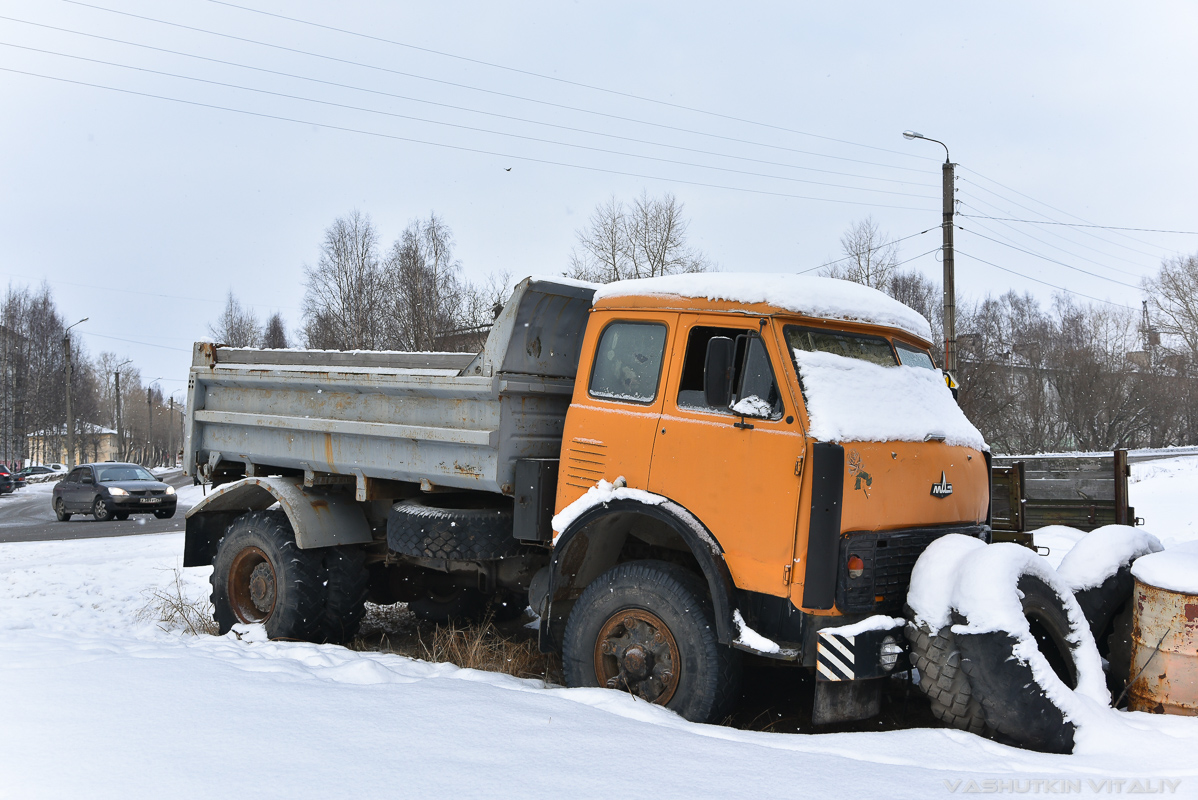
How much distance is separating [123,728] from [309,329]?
3879 cm

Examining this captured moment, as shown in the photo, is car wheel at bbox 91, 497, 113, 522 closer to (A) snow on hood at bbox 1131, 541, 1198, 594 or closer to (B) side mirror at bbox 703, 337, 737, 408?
(B) side mirror at bbox 703, 337, 737, 408

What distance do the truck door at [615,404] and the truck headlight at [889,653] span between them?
1.51 meters

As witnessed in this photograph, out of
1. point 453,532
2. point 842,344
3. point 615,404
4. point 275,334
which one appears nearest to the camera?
point 842,344

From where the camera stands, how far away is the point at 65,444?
70188mm

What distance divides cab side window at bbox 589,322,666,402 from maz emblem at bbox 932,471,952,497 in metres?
1.61

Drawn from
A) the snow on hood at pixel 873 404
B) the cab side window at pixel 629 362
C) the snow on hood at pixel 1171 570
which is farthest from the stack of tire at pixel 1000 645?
the cab side window at pixel 629 362

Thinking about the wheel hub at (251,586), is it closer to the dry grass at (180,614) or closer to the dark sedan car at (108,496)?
the dry grass at (180,614)

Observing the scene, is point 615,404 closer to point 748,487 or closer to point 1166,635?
point 748,487

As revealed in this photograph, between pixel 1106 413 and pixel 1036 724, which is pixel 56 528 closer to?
pixel 1036 724

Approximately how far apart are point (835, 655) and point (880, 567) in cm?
54

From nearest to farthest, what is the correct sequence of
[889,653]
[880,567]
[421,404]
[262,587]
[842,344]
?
[889,653] → [880,567] → [842,344] → [421,404] → [262,587]

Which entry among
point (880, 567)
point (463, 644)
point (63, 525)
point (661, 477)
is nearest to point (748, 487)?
point (661, 477)

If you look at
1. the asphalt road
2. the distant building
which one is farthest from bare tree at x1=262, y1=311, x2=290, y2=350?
the asphalt road

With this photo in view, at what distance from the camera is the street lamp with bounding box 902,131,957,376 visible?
1805cm
